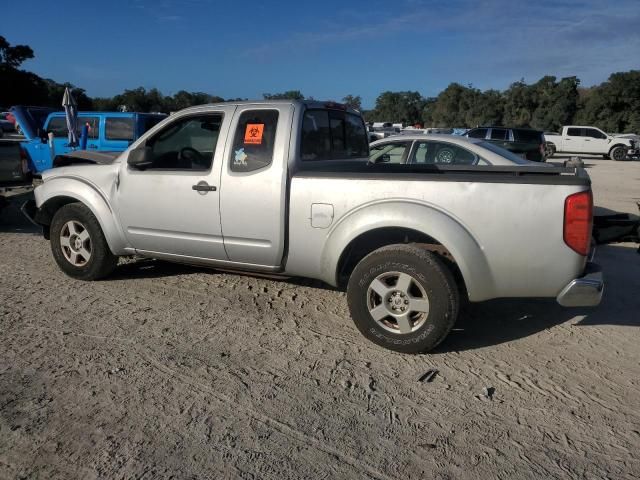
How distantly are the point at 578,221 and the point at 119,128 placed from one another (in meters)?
11.1

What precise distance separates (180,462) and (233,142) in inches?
107

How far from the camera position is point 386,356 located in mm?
3969

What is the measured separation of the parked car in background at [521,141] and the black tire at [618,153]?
12.0 m

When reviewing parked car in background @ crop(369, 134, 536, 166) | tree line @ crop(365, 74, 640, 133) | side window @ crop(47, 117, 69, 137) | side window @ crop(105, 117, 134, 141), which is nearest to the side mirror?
parked car in background @ crop(369, 134, 536, 166)

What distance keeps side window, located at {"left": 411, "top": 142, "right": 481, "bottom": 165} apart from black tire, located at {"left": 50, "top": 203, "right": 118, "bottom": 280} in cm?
517

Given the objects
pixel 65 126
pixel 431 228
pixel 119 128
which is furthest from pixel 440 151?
pixel 65 126

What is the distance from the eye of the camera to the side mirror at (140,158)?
4832mm

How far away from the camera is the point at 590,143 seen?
2959 centimetres

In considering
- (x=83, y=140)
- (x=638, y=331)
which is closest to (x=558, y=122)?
(x=83, y=140)

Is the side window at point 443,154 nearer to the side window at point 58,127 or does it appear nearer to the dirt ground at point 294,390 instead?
the dirt ground at point 294,390

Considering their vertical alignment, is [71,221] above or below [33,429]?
above

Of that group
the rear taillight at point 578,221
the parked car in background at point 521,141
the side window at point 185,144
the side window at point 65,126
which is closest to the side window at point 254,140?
the side window at point 185,144

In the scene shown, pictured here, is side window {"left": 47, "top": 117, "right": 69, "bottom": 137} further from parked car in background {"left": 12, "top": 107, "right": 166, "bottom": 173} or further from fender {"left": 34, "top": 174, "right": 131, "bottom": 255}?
fender {"left": 34, "top": 174, "right": 131, "bottom": 255}

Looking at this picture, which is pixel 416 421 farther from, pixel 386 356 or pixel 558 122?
pixel 558 122
